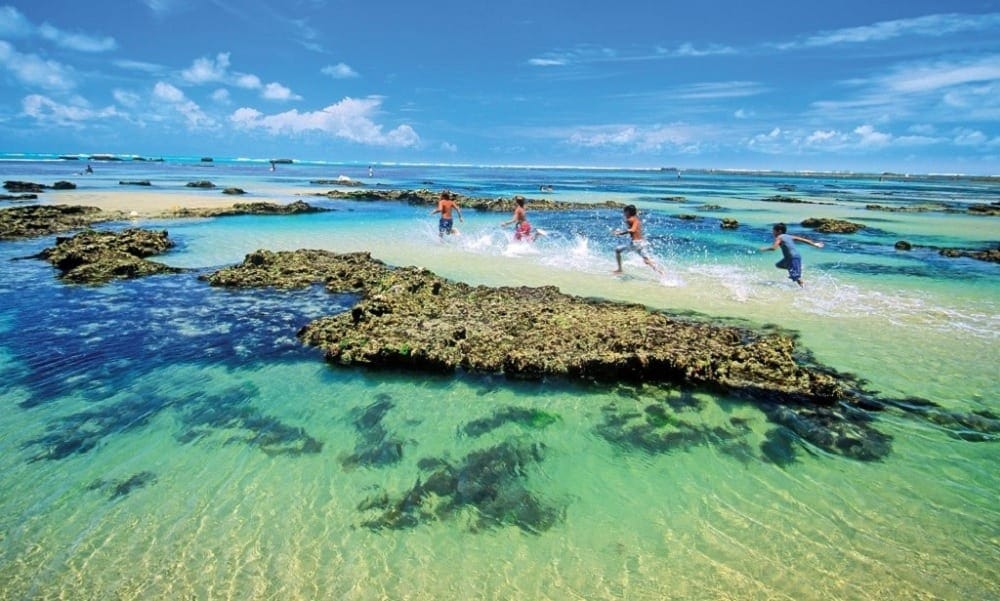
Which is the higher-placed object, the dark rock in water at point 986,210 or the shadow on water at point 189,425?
the dark rock in water at point 986,210

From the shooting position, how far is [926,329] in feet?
35.0

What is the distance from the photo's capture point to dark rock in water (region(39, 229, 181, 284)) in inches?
534

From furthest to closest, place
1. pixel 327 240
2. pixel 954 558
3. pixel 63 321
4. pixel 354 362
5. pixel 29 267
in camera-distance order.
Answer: pixel 327 240, pixel 29 267, pixel 63 321, pixel 354 362, pixel 954 558

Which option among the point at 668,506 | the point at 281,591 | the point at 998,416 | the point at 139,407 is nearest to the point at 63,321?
the point at 139,407

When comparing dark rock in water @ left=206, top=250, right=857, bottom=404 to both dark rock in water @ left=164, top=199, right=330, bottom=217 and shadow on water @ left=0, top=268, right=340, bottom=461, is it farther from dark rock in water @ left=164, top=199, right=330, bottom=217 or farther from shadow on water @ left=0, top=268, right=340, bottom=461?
dark rock in water @ left=164, top=199, right=330, bottom=217

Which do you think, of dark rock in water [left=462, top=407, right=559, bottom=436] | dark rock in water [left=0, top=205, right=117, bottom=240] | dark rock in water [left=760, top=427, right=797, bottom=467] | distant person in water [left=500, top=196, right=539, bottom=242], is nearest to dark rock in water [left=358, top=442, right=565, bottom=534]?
dark rock in water [left=462, top=407, right=559, bottom=436]

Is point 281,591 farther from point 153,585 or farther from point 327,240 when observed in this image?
point 327,240

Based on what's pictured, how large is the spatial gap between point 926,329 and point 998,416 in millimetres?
4433

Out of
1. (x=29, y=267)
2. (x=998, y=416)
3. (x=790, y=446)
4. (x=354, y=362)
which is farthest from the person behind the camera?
(x=29, y=267)

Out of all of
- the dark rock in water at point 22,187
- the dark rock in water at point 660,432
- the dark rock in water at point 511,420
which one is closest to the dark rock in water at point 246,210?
the dark rock in water at point 22,187

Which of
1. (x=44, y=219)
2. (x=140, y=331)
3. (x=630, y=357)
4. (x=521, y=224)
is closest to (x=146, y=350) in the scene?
(x=140, y=331)

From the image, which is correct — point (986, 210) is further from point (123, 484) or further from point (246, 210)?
point (123, 484)

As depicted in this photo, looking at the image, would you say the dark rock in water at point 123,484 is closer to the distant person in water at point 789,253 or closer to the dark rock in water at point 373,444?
the dark rock in water at point 373,444

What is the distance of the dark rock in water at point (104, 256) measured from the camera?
13.6 m
